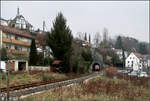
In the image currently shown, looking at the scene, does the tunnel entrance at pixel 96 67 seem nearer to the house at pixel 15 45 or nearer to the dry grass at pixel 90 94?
the house at pixel 15 45

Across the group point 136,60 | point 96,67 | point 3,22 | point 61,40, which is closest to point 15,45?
point 61,40

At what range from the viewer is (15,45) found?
4297 centimetres

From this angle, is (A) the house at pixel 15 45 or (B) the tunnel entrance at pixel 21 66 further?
(B) the tunnel entrance at pixel 21 66

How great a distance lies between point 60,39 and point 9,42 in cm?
1406

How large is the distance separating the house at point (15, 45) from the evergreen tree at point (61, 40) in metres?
7.86

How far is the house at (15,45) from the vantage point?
36.3m

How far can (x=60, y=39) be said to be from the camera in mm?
33844

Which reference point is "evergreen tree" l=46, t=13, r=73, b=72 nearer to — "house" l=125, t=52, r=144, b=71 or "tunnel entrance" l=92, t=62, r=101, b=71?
"house" l=125, t=52, r=144, b=71

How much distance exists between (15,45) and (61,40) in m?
15.6

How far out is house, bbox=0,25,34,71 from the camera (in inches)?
1430

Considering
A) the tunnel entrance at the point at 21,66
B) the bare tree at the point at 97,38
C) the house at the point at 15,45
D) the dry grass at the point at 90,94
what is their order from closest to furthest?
the dry grass at the point at 90,94, the house at the point at 15,45, the tunnel entrance at the point at 21,66, the bare tree at the point at 97,38

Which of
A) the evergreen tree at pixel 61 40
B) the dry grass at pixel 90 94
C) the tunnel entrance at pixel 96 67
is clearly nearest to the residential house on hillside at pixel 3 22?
the evergreen tree at pixel 61 40

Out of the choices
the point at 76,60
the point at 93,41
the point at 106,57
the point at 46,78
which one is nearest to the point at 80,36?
the point at 93,41

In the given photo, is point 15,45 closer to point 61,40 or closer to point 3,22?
point 61,40
